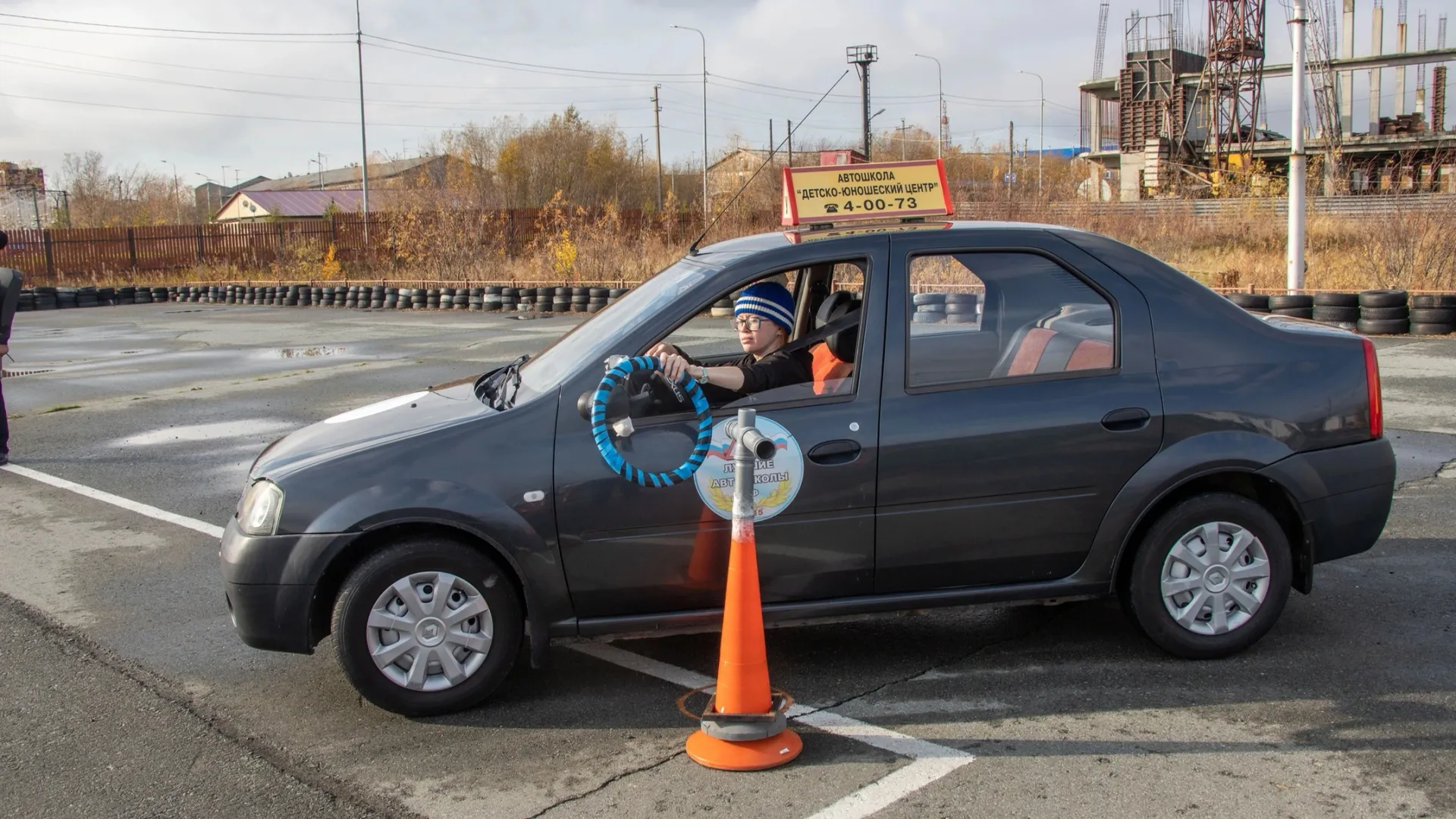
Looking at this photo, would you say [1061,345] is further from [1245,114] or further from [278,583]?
[1245,114]

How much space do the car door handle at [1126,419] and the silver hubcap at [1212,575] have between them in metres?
0.48

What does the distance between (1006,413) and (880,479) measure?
55 centimetres

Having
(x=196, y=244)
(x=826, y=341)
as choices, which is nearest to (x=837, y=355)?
(x=826, y=341)

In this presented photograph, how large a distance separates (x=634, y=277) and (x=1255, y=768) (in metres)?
Result: 27.6

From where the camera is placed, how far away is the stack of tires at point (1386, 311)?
15.4 m

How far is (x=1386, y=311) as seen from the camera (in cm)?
1547

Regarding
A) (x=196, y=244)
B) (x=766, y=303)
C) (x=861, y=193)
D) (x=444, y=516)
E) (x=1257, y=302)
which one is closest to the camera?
(x=444, y=516)

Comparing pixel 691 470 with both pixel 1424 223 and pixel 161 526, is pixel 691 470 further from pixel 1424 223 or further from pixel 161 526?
pixel 1424 223

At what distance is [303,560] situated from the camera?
162 inches

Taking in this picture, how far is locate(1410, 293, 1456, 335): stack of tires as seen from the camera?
15.2 m

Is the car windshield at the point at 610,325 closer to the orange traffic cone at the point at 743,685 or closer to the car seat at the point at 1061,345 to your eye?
the orange traffic cone at the point at 743,685

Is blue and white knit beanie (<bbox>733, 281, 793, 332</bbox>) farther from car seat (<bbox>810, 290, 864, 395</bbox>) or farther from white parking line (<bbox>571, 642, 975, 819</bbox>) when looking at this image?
white parking line (<bbox>571, 642, 975, 819</bbox>)

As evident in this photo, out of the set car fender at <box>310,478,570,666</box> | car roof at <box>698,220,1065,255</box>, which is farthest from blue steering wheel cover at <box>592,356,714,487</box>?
A: car roof at <box>698,220,1065,255</box>

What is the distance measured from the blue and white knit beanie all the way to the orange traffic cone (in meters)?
1.20
